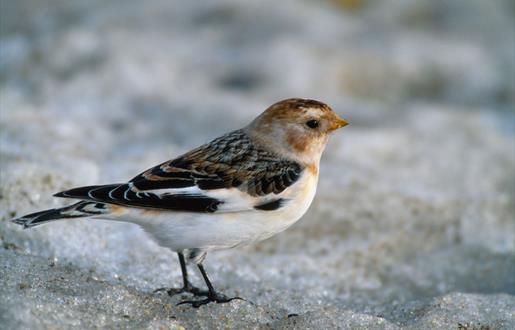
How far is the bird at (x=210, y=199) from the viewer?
4.24 metres

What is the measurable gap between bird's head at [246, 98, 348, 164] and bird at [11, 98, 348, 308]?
1 cm

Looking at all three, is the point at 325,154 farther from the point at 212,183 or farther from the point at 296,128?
the point at 212,183

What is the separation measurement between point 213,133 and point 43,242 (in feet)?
10.1

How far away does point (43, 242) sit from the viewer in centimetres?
498

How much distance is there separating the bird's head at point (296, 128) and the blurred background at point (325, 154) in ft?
3.07

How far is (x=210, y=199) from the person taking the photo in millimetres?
4289

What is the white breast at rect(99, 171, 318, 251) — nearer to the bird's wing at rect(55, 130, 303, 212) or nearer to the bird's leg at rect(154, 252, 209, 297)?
the bird's wing at rect(55, 130, 303, 212)

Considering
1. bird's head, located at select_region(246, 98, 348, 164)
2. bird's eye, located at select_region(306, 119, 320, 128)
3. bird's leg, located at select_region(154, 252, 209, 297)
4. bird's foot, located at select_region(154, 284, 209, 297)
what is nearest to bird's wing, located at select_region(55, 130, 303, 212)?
bird's head, located at select_region(246, 98, 348, 164)

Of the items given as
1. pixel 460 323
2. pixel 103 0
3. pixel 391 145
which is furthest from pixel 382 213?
pixel 103 0

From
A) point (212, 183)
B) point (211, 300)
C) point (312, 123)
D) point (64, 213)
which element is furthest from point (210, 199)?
point (312, 123)

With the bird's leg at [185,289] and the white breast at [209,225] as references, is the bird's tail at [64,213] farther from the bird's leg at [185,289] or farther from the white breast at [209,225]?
the bird's leg at [185,289]

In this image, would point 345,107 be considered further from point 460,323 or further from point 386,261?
point 460,323

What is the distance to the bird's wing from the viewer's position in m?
4.23

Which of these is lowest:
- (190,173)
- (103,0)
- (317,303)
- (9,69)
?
(317,303)
